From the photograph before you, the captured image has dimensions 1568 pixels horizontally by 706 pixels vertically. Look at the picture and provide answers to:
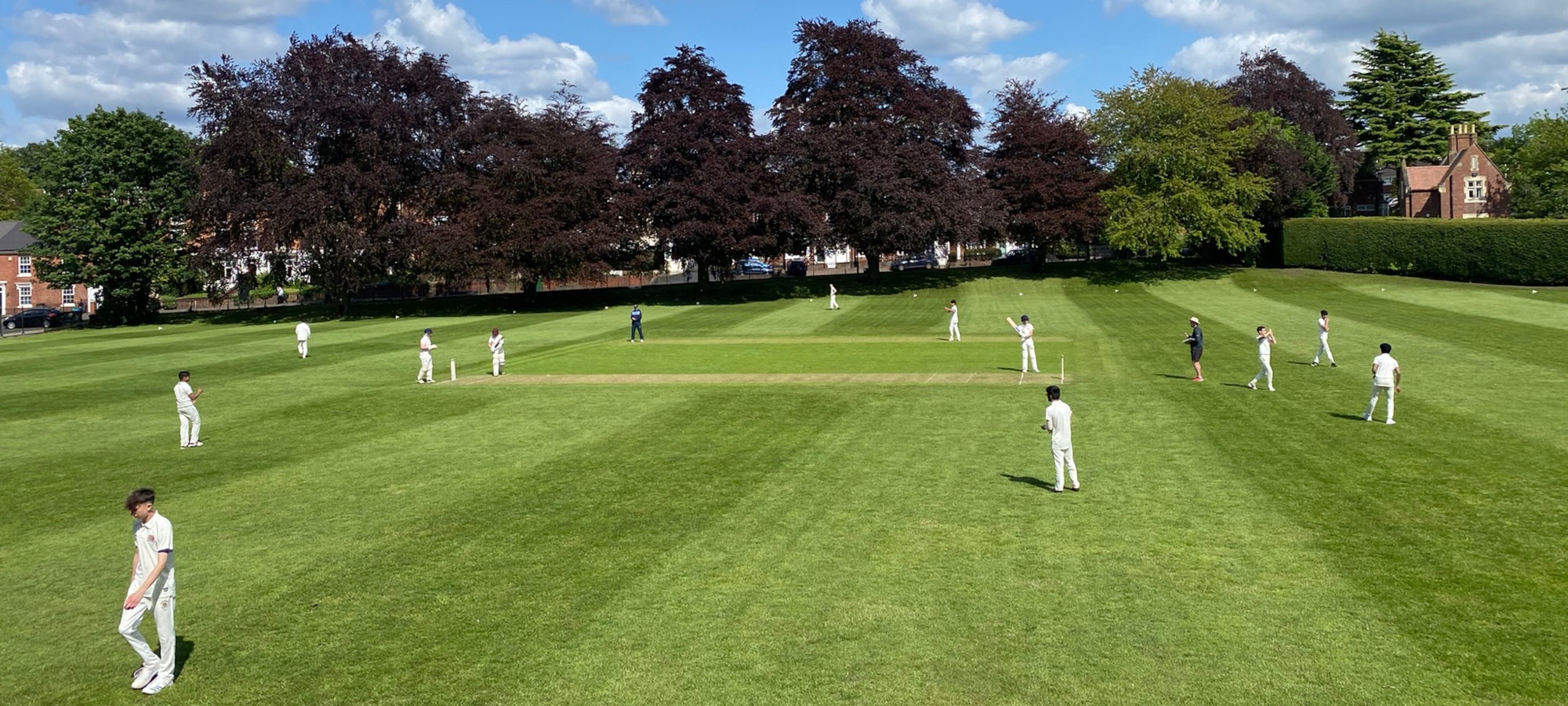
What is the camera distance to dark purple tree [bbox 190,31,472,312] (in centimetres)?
6488

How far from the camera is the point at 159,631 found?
10.6 m

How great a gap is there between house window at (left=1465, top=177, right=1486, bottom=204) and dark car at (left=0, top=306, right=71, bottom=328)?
11119 cm

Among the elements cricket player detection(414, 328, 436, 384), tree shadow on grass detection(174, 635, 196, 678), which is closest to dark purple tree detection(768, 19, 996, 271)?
cricket player detection(414, 328, 436, 384)

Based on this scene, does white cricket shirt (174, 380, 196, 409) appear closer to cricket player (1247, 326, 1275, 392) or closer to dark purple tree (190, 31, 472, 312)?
cricket player (1247, 326, 1275, 392)

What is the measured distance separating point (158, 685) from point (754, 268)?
304 feet

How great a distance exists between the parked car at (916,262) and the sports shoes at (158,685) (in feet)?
275

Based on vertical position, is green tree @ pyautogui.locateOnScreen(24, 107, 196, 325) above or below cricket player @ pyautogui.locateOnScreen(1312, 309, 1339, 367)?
above

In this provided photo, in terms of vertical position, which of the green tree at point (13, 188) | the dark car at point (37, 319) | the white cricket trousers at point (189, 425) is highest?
the green tree at point (13, 188)

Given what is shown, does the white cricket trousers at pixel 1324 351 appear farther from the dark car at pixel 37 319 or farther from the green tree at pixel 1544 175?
the dark car at pixel 37 319

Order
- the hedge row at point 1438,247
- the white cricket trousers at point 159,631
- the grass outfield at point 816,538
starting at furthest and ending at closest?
the hedge row at point 1438,247, the grass outfield at point 816,538, the white cricket trousers at point 159,631

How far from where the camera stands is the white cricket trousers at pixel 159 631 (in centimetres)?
1027

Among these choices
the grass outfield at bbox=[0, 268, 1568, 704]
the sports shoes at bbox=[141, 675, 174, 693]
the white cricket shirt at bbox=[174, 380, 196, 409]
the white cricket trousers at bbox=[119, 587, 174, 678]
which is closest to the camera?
the white cricket trousers at bbox=[119, 587, 174, 678]

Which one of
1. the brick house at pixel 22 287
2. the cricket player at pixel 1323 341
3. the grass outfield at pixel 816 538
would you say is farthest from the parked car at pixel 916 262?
the brick house at pixel 22 287

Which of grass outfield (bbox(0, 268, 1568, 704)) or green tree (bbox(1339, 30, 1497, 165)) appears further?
green tree (bbox(1339, 30, 1497, 165))
